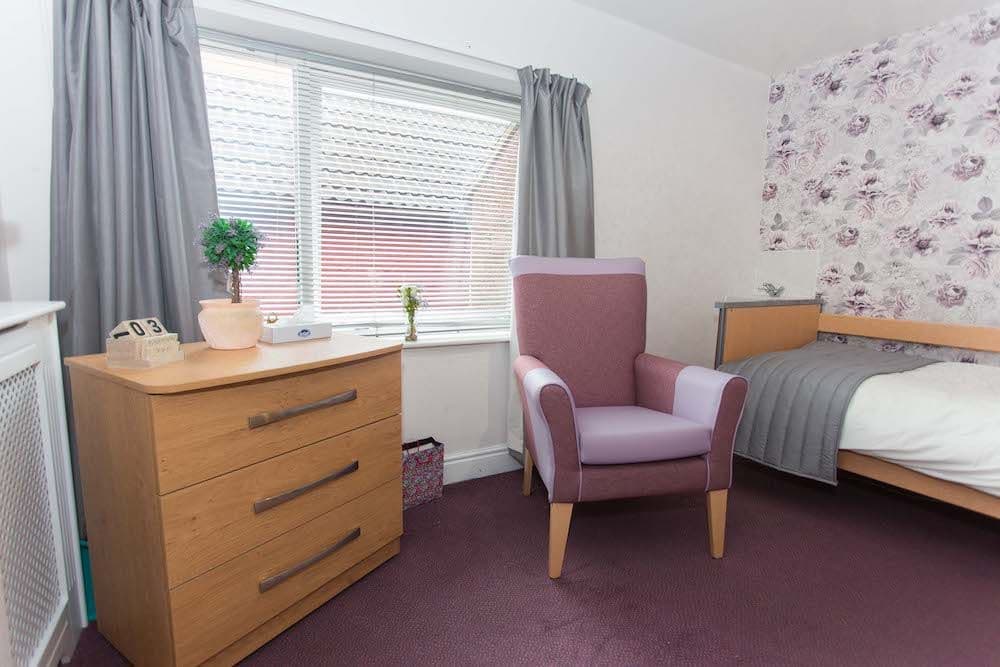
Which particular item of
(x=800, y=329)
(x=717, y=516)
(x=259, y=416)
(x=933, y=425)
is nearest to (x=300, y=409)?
(x=259, y=416)

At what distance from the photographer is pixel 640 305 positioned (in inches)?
84.4

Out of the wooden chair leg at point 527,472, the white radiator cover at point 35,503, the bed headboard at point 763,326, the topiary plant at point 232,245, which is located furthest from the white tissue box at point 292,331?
the bed headboard at point 763,326

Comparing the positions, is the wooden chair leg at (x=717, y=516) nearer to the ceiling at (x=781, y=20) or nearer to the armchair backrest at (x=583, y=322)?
the armchair backrest at (x=583, y=322)

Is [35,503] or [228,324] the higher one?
[228,324]

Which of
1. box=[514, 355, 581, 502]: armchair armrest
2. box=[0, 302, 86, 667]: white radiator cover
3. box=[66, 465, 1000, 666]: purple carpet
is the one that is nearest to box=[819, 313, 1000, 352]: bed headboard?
box=[66, 465, 1000, 666]: purple carpet

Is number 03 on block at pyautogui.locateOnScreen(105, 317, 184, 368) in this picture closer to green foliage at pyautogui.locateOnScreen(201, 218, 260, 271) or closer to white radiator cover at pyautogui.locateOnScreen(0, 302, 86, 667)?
white radiator cover at pyautogui.locateOnScreen(0, 302, 86, 667)

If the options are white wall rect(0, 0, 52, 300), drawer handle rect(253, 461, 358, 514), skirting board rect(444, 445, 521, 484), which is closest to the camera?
drawer handle rect(253, 461, 358, 514)

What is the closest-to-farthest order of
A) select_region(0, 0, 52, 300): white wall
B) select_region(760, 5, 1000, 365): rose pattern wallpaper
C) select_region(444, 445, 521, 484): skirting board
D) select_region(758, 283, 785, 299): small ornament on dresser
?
select_region(0, 0, 52, 300): white wall, select_region(444, 445, 521, 484): skirting board, select_region(760, 5, 1000, 365): rose pattern wallpaper, select_region(758, 283, 785, 299): small ornament on dresser

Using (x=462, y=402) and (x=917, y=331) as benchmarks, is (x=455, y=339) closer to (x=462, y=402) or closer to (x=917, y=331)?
(x=462, y=402)

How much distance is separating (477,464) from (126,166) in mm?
1743

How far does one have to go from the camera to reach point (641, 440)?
1.54 metres

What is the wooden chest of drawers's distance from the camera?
1.06m

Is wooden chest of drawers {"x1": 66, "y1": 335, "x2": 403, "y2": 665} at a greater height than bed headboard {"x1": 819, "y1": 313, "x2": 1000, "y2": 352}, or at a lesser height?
lesser

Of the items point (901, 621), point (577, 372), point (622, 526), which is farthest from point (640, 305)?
point (901, 621)
